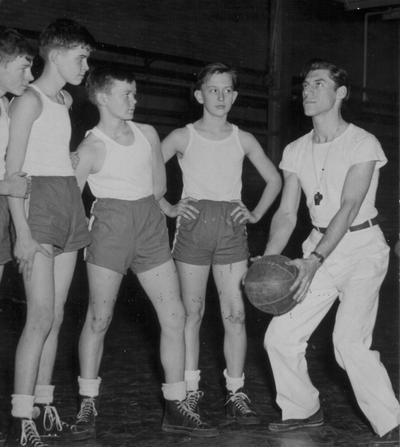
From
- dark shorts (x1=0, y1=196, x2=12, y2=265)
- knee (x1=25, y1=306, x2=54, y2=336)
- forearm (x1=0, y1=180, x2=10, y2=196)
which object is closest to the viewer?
forearm (x1=0, y1=180, x2=10, y2=196)

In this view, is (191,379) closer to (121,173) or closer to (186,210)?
(186,210)

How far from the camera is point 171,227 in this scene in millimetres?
10578

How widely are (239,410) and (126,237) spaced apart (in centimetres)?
110

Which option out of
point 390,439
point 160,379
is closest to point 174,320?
point 390,439

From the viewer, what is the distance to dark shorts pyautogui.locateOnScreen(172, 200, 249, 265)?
13.3ft

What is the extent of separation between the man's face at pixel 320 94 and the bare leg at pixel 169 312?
1.04m

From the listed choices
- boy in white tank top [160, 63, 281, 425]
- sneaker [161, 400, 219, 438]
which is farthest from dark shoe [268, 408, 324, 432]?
sneaker [161, 400, 219, 438]

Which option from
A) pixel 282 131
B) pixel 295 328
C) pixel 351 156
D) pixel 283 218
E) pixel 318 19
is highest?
pixel 318 19

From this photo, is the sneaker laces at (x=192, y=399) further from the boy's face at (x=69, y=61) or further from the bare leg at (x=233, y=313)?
the boy's face at (x=69, y=61)

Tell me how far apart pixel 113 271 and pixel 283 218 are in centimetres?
94

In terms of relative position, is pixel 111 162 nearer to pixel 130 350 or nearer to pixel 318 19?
pixel 130 350

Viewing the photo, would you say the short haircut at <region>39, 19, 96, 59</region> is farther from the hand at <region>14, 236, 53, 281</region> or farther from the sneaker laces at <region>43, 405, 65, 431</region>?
the sneaker laces at <region>43, 405, 65, 431</region>

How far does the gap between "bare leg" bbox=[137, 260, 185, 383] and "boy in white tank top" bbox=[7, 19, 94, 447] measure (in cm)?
40

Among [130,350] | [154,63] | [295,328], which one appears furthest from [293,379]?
[154,63]
